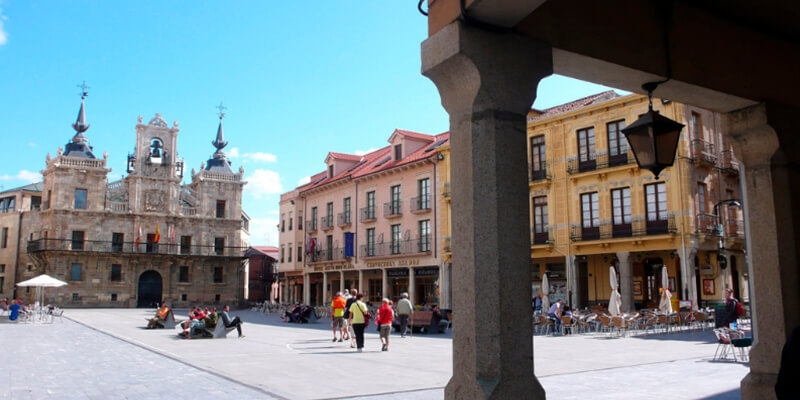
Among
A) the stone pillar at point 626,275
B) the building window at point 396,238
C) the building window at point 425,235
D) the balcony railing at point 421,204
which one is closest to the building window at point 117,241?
the building window at point 396,238

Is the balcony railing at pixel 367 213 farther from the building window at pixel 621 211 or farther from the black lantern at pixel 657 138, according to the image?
the black lantern at pixel 657 138

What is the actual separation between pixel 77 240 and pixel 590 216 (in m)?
44.2

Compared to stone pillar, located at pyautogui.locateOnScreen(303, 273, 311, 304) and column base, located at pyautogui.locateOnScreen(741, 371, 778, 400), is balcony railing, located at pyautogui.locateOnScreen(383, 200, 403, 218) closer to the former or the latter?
stone pillar, located at pyautogui.locateOnScreen(303, 273, 311, 304)

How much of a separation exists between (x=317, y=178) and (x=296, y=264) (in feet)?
24.9

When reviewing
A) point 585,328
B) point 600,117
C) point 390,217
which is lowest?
point 585,328

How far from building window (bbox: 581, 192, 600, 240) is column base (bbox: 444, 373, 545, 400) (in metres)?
25.5

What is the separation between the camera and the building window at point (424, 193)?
3619cm

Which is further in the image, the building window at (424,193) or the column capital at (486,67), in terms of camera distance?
the building window at (424,193)

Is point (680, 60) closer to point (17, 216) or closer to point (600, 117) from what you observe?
point (600, 117)

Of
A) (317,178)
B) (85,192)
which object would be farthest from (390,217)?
(85,192)

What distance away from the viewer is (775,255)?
5.58m

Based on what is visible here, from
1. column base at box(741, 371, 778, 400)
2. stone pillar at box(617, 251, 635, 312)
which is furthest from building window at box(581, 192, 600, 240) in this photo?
column base at box(741, 371, 778, 400)

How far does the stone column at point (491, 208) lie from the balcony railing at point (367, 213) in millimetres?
36496

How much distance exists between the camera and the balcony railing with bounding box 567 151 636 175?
89.0 ft
